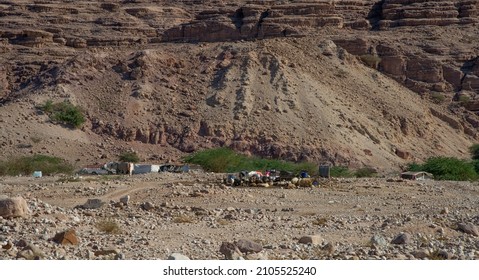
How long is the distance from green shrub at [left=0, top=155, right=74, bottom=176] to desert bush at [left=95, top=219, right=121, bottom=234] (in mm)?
24612

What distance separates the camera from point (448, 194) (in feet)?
96.3

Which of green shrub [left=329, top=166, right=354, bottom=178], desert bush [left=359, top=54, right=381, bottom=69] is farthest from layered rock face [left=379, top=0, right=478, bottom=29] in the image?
green shrub [left=329, top=166, right=354, bottom=178]

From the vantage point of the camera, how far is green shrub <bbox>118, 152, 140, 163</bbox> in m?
47.4

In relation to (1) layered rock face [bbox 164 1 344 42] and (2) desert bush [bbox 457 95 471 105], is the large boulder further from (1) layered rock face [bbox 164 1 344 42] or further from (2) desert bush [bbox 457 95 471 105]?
(1) layered rock face [bbox 164 1 344 42]

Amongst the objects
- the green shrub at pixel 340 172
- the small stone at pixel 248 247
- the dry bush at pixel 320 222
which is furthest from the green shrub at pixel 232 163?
the small stone at pixel 248 247

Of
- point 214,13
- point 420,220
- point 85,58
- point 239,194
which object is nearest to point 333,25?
point 214,13

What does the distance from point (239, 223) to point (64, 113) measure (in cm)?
3387

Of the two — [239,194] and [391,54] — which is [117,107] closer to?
[391,54]

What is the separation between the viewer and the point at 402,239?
15562 mm

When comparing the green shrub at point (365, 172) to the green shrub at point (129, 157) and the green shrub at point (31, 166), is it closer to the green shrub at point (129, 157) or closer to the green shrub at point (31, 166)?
the green shrub at point (129, 157)

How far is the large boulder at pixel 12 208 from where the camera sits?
16094 mm

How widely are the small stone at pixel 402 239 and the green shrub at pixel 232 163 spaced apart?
81.8 ft

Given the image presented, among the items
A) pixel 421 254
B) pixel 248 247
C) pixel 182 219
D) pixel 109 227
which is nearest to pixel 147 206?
pixel 182 219

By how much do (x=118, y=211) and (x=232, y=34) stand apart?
4303 cm
